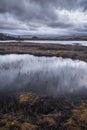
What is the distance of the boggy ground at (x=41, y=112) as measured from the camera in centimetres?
1409

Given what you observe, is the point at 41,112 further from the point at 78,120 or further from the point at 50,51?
the point at 50,51

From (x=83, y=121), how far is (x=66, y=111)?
218 cm

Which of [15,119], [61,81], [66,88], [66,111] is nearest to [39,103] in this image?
[66,111]

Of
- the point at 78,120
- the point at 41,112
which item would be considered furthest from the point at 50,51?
the point at 78,120

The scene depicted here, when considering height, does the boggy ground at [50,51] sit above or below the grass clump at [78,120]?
above

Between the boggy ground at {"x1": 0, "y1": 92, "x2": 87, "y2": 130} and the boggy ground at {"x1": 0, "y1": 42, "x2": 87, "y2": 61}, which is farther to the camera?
the boggy ground at {"x1": 0, "y1": 42, "x2": 87, "y2": 61}

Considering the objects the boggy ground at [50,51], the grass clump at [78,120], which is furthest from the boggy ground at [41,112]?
the boggy ground at [50,51]

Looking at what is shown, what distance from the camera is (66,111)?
16.6 metres

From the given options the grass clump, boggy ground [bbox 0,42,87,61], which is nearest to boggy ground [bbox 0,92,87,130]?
the grass clump

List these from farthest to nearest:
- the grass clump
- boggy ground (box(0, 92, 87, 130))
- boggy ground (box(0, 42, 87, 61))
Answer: boggy ground (box(0, 42, 87, 61)) < boggy ground (box(0, 92, 87, 130)) < the grass clump

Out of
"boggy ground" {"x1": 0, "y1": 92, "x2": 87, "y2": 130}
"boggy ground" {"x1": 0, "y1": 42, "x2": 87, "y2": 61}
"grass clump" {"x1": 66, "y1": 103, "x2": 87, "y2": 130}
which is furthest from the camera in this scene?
"boggy ground" {"x1": 0, "y1": 42, "x2": 87, "y2": 61}

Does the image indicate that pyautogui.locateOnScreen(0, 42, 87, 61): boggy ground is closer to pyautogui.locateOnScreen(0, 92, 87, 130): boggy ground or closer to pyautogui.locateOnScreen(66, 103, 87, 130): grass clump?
pyautogui.locateOnScreen(0, 92, 87, 130): boggy ground

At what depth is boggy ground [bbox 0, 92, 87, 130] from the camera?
46.2 feet

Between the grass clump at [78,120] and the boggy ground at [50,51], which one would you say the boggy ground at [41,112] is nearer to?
the grass clump at [78,120]
